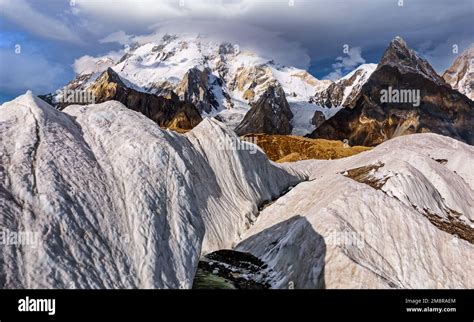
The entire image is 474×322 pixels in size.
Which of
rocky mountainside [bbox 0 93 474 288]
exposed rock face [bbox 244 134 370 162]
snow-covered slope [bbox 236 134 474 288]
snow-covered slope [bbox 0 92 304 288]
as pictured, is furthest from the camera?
exposed rock face [bbox 244 134 370 162]

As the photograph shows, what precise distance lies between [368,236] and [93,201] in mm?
13140

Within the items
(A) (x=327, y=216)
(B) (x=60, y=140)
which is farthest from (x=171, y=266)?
(A) (x=327, y=216)

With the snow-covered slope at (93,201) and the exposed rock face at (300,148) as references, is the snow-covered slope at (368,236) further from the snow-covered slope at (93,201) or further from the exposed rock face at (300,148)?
the exposed rock face at (300,148)

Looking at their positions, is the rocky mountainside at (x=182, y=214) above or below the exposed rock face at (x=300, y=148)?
below

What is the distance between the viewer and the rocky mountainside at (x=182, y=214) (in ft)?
48.8

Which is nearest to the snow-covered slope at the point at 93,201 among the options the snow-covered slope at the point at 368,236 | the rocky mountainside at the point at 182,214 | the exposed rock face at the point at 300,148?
the rocky mountainside at the point at 182,214

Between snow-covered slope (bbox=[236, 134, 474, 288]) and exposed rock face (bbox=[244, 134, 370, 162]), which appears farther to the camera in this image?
exposed rock face (bbox=[244, 134, 370, 162])

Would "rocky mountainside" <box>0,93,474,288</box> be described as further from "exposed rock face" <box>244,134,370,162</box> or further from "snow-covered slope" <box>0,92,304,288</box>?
"exposed rock face" <box>244,134,370,162</box>

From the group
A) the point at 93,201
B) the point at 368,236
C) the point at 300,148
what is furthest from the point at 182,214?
the point at 300,148

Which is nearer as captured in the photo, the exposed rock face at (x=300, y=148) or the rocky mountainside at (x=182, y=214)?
the rocky mountainside at (x=182, y=214)

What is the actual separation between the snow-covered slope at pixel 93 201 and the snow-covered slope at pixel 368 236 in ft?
19.3

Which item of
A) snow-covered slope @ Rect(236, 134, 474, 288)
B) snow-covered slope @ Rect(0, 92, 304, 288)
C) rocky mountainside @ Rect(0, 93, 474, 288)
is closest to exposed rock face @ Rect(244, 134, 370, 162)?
rocky mountainside @ Rect(0, 93, 474, 288)

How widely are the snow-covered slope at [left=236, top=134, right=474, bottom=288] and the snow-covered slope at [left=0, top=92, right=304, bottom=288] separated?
5.87 metres

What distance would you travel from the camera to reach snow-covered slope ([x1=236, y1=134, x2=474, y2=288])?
835 inches
